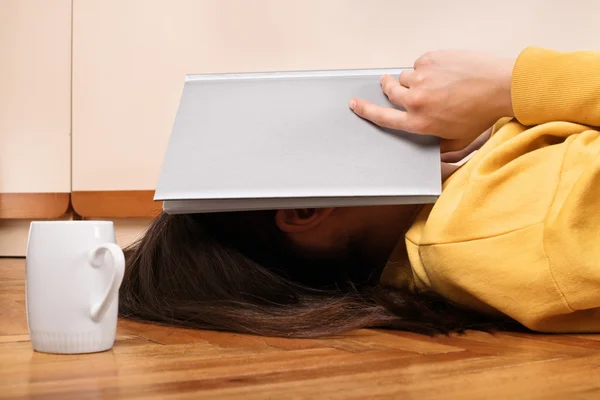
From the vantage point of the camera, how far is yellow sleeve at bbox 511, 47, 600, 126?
774 mm

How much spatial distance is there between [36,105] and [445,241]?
1523 mm

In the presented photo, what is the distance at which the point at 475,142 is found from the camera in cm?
103

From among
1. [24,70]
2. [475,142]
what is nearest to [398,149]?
[475,142]

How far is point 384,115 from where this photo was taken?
2.76 feet

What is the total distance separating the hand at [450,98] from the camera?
0.84 metres

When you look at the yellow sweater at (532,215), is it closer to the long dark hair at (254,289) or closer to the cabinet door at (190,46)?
the long dark hair at (254,289)

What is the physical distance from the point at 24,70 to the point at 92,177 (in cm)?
35

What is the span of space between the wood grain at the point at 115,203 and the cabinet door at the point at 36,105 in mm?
56

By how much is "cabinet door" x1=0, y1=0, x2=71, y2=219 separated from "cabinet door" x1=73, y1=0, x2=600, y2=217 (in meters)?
0.04

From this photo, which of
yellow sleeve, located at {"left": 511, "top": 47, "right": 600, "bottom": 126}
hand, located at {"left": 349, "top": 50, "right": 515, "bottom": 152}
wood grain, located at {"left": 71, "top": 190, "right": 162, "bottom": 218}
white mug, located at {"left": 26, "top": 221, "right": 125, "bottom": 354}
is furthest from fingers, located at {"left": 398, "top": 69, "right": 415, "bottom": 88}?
wood grain, located at {"left": 71, "top": 190, "right": 162, "bottom": 218}

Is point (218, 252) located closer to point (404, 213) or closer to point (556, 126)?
point (404, 213)

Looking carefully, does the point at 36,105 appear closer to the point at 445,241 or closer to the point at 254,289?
the point at 254,289

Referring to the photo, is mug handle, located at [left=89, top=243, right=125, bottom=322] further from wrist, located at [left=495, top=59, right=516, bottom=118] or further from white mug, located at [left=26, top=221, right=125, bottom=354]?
wrist, located at [left=495, top=59, right=516, bottom=118]

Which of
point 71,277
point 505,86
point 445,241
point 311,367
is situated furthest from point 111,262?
point 505,86
